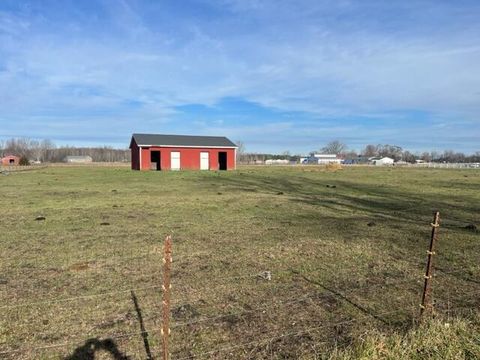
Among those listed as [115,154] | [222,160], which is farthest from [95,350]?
[115,154]

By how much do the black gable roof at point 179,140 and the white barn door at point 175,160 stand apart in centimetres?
99

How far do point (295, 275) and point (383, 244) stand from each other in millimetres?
3023

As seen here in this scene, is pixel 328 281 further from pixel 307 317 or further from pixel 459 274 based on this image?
pixel 459 274

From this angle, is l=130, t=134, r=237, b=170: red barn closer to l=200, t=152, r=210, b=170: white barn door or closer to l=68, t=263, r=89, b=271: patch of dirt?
l=200, t=152, r=210, b=170: white barn door

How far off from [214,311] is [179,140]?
138ft

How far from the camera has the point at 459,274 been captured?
21.2 ft

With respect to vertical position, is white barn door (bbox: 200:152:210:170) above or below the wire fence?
above

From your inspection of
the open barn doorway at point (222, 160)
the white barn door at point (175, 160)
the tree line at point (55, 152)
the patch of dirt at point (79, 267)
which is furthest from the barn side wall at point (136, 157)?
the tree line at point (55, 152)

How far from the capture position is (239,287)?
5781 millimetres

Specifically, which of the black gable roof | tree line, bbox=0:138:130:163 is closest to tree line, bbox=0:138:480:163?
tree line, bbox=0:138:130:163

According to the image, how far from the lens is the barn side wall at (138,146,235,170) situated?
43.2 meters

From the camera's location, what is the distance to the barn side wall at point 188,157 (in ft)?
142

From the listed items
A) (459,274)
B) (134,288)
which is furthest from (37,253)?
(459,274)

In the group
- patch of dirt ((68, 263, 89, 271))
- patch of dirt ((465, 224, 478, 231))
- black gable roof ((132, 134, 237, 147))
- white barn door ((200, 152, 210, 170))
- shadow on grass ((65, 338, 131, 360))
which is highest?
black gable roof ((132, 134, 237, 147))
